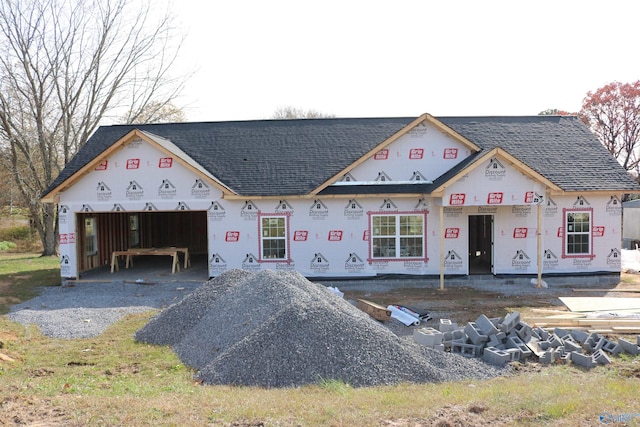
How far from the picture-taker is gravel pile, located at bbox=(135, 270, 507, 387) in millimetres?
7801

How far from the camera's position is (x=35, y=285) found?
57.5 feet

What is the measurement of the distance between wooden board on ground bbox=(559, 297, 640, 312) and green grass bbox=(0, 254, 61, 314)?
45.2ft

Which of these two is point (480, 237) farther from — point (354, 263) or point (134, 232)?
point (134, 232)

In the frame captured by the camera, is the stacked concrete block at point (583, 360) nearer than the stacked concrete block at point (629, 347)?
Yes

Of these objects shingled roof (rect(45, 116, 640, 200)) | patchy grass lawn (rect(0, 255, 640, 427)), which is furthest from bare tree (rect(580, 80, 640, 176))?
patchy grass lawn (rect(0, 255, 640, 427))

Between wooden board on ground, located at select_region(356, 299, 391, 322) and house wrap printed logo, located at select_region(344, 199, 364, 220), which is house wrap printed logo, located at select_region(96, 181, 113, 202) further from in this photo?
wooden board on ground, located at select_region(356, 299, 391, 322)

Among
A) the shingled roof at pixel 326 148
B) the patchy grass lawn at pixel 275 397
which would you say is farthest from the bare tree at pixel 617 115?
the patchy grass lawn at pixel 275 397

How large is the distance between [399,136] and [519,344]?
9194 millimetres

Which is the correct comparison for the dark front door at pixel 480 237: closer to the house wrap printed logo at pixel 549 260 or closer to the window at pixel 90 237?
the house wrap printed logo at pixel 549 260

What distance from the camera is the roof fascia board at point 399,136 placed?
16.9 meters

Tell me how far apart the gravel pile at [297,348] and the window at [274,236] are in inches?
254

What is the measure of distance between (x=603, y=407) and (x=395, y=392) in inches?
95.0

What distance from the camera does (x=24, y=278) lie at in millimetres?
18891

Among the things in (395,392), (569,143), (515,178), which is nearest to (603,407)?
(395,392)
